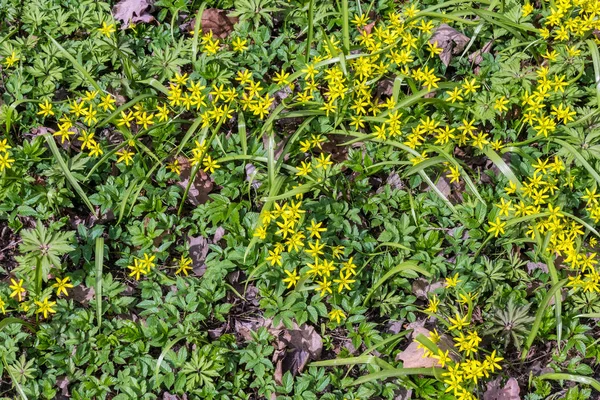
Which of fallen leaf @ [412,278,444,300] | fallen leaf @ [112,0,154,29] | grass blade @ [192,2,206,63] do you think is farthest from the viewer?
fallen leaf @ [112,0,154,29]

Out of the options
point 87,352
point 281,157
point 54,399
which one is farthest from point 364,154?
point 54,399

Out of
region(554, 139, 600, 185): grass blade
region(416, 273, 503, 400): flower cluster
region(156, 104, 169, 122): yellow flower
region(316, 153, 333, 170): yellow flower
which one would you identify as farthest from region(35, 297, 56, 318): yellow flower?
region(554, 139, 600, 185): grass blade

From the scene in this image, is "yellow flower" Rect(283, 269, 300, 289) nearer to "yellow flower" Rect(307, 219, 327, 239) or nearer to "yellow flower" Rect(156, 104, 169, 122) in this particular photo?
"yellow flower" Rect(307, 219, 327, 239)

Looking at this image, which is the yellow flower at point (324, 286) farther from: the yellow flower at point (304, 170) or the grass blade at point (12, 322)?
the grass blade at point (12, 322)

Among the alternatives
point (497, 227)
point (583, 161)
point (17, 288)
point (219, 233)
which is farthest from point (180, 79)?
point (583, 161)

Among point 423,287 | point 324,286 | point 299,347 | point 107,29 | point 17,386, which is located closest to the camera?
point 17,386

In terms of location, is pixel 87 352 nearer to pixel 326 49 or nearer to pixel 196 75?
pixel 196 75

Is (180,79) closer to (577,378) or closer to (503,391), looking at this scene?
(503,391)
